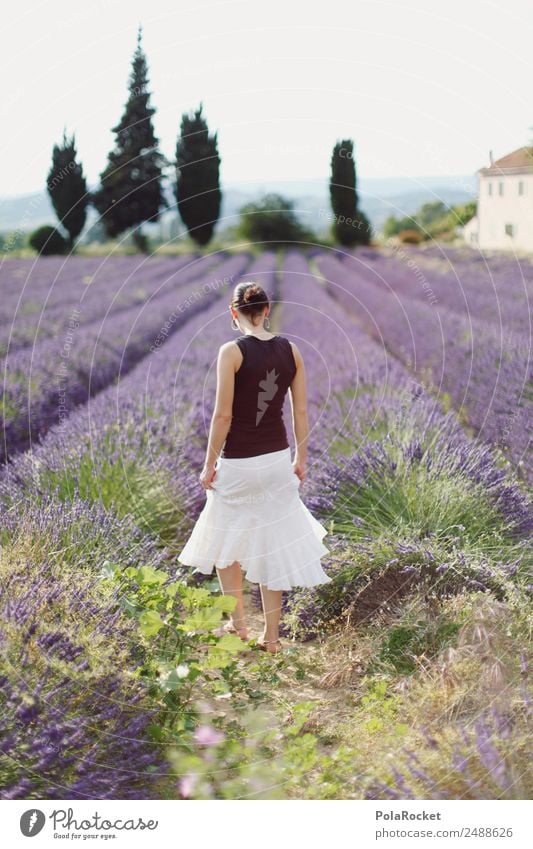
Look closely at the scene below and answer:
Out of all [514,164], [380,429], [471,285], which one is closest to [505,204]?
[514,164]

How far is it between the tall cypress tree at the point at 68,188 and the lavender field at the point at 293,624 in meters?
1.20

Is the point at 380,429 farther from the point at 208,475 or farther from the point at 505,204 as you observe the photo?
the point at 208,475

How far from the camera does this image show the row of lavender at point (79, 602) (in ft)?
9.04

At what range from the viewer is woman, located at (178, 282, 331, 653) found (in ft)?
11.7

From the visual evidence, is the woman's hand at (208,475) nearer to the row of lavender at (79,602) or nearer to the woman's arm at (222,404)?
the woman's arm at (222,404)

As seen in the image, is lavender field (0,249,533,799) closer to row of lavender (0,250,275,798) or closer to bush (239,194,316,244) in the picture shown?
row of lavender (0,250,275,798)

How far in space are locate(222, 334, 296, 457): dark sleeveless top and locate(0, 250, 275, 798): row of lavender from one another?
0.60 meters

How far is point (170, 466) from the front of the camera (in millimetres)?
4898

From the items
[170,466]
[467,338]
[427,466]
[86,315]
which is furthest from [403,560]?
[86,315]

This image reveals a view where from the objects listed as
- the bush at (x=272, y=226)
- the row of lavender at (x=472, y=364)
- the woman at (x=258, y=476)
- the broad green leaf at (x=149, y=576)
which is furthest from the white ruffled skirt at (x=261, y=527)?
the bush at (x=272, y=226)

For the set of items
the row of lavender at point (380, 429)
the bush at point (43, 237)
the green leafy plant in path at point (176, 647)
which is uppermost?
the bush at point (43, 237)

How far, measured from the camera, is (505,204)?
5566 mm

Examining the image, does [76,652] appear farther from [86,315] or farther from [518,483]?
[86,315]
